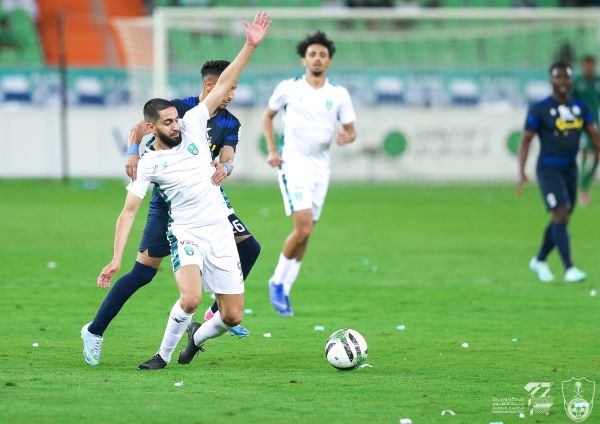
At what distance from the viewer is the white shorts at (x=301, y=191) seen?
485 inches

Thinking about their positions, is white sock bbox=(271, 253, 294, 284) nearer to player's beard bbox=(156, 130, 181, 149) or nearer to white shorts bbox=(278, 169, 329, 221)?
white shorts bbox=(278, 169, 329, 221)

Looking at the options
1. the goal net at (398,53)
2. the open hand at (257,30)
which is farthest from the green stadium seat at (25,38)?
the open hand at (257,30)

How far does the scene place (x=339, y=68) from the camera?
27953mm

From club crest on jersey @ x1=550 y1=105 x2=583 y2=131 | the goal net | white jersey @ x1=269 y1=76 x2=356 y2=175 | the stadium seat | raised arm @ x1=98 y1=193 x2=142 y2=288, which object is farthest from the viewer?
the stadium seat

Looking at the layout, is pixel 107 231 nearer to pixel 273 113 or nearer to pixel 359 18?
pixel 273 113

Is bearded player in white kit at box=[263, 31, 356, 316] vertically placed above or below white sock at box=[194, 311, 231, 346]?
above

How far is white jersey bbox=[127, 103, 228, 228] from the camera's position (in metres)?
8.59

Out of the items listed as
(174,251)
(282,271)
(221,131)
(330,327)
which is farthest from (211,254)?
(282,271)

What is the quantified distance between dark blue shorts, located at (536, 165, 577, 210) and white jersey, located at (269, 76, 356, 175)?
3.04 m

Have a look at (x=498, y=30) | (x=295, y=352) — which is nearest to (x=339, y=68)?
(x=498, y=30)

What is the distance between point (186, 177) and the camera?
28.3 feet

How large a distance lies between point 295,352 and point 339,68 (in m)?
18.8

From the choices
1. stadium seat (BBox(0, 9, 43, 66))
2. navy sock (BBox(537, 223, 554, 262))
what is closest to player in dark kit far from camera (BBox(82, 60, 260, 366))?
navy sock (BBox(537, 223, 554, 262))

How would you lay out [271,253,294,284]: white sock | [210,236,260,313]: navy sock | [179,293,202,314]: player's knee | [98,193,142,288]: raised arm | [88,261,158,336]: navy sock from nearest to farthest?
[98,193,142,288]: raised arm < [179,293,202,314]: player's knee < [88,261,158,336]: navy sock < [210,236,260,313]: navy sock < [271,253,294,284]: white sock
